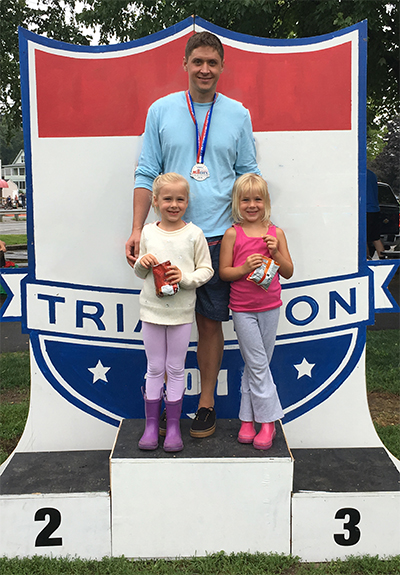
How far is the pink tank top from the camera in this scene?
2494mm

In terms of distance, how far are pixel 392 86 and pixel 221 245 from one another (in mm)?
6952

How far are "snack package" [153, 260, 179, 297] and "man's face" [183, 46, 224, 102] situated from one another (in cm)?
88

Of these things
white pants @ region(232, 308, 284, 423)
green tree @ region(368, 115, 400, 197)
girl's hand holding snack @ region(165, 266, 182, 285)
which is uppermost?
green tree @ region(368, 115, 400, 197)

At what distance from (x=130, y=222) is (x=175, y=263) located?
0.74 metres

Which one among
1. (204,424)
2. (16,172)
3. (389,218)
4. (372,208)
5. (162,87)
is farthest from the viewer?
(16,172)

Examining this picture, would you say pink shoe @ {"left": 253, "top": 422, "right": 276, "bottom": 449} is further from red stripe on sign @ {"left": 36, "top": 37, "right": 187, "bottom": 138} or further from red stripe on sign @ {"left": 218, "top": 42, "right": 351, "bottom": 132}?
red stripe on sign @ {"left": 36, "top": 37, "right": 187, "bottom": 138}

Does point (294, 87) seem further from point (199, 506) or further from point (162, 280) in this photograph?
point (199, 506)

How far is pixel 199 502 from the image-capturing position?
2400mm

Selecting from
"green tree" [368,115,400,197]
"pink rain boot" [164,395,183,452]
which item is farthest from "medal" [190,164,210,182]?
"green tree" [368,115,400,197]

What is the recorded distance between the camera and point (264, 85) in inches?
116

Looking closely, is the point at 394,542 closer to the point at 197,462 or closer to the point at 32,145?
the point at 197,462

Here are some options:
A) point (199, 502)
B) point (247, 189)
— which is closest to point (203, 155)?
point (247, 189)

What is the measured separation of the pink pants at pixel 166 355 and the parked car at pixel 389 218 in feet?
35.0

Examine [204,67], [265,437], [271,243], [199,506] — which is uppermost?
[204,67]
